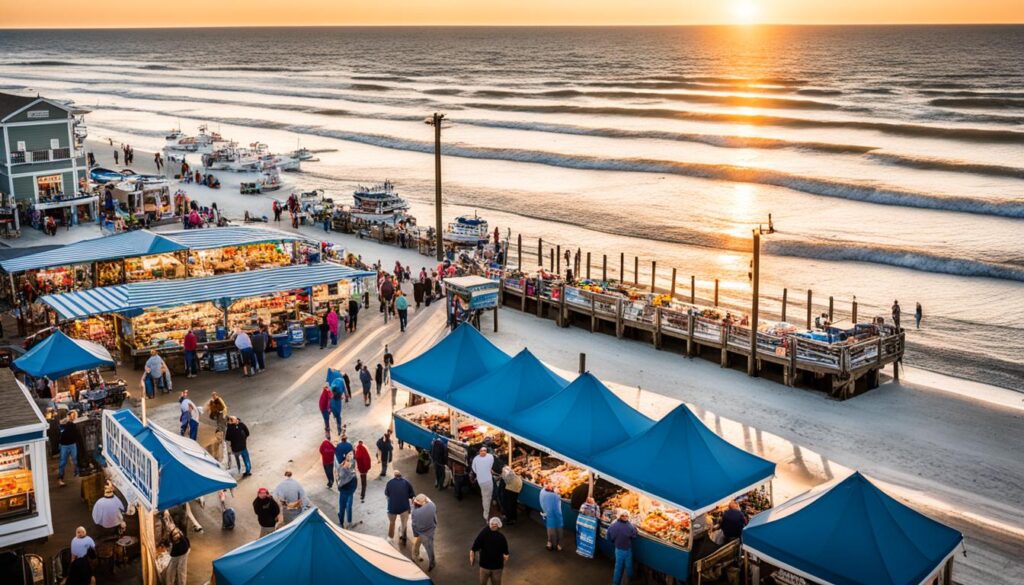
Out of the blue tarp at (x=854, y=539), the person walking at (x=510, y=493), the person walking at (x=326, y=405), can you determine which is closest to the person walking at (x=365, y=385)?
the person walking at (x=326, y=405)

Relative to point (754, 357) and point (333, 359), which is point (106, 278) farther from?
point (754, 357)

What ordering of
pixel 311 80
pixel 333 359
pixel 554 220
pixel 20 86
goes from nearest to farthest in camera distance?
pixel 333 359
pixel 554 220
pixel 20 86
pixel 311 80

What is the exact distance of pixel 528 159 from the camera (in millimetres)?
71188

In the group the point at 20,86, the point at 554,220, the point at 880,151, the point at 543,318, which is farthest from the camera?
the point at 20,86

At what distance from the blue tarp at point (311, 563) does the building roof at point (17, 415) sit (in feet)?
11.3

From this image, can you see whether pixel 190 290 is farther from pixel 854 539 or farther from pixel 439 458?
pixel 854 539

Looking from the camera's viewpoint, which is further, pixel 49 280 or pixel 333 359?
pixel 49 280

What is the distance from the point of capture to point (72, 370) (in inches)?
760

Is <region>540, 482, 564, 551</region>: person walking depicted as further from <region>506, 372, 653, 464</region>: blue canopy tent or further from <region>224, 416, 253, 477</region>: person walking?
<region>224, 416, 253, 477</region>: person walking

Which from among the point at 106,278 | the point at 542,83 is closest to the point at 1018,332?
the point at 106,278

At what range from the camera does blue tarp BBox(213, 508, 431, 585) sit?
10445mm

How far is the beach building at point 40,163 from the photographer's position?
122 ft

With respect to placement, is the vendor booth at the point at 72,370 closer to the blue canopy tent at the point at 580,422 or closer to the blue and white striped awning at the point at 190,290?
the blue and white striped awning at the point at 190,290

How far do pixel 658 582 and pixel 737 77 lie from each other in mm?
139731
